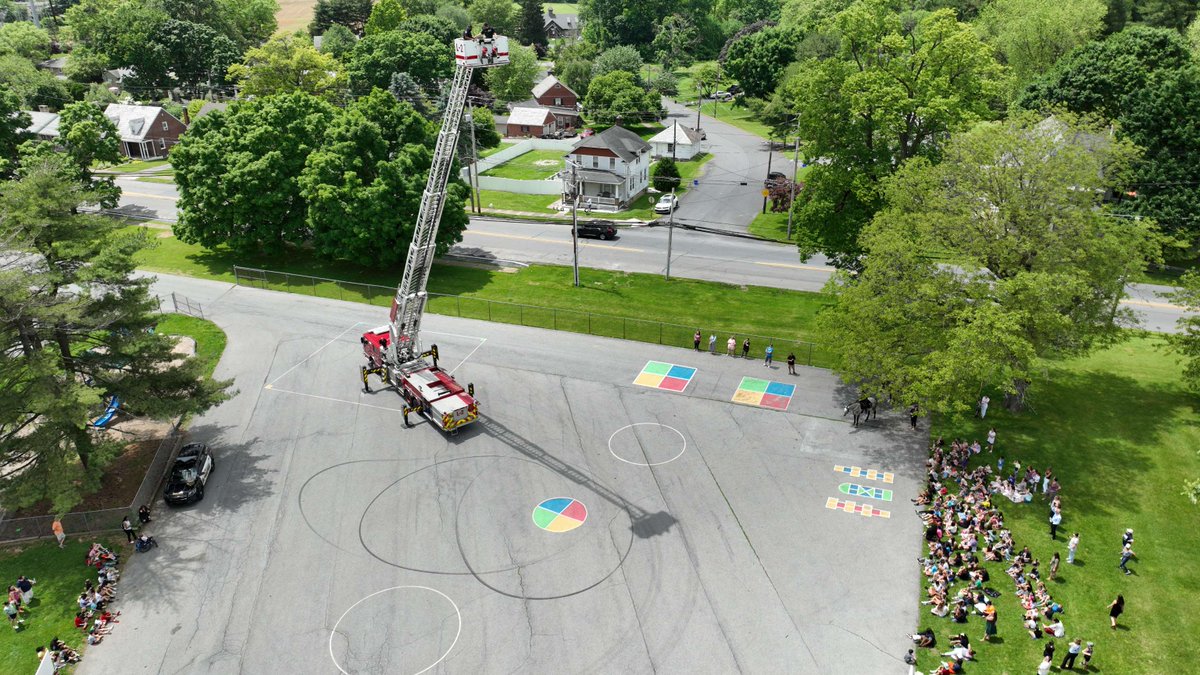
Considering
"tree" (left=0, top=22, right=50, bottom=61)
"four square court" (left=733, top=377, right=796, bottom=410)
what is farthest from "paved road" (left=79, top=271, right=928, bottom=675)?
"tree" (left=0, top=22, right=50, bottom=61)

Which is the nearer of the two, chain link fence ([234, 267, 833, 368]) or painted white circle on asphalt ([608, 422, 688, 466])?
painted white circle on asphalt ([608, 422, 688, 466])

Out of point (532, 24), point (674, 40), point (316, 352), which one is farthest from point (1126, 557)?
point (532, 24)

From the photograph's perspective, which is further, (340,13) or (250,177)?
(340,13)

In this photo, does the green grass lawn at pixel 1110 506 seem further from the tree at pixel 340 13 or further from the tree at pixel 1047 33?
the tree at pixel 340 13

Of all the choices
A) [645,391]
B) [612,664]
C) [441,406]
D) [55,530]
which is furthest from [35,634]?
[645,391]

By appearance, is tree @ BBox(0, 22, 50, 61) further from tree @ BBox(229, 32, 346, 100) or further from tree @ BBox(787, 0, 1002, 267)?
tree @ BBox(787, 0, 1002, 267)

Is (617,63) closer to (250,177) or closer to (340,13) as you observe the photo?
(340,13)

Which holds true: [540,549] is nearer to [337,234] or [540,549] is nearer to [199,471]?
[199,471]
